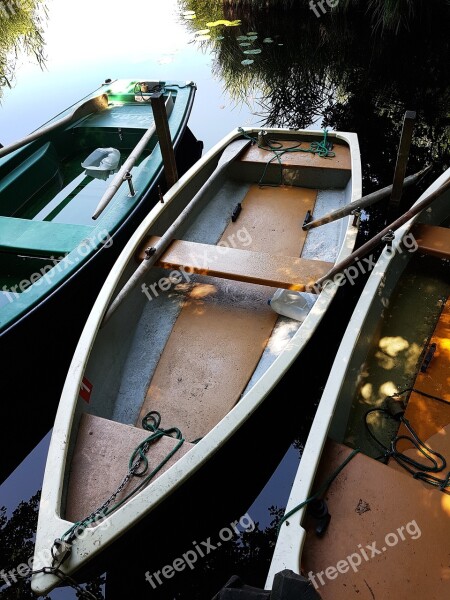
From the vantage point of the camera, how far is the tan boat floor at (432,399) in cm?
315

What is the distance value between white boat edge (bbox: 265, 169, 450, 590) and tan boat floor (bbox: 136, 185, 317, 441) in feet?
2.68

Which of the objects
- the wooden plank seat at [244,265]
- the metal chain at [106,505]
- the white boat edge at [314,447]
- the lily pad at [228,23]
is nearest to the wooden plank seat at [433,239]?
the white boat edge at [314,447]

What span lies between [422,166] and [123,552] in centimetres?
640

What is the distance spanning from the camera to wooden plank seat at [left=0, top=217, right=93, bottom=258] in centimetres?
441

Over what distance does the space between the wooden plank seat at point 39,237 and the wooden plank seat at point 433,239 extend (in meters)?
3.03

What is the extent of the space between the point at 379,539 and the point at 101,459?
1.66 metres

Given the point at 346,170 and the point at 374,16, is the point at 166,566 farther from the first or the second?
the point at 374,16

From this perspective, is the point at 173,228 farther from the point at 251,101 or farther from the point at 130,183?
the point at 251,101

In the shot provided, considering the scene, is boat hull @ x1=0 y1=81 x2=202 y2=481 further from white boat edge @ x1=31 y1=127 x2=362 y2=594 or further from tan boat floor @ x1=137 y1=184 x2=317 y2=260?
tan boat floor @ x1=137 y1=184 x2=317 y2=260

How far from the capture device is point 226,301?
13.7 feet

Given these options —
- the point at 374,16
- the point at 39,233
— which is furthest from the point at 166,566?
the point at 374,16

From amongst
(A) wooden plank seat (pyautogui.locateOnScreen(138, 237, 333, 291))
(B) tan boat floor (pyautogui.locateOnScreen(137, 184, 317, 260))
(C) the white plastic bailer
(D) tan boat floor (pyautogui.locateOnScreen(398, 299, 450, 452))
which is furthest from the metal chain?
(C) the white plastic bailer

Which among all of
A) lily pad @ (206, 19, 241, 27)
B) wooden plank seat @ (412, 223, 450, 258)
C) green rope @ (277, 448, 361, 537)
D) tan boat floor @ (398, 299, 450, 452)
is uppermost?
lily pad @ (206, 19, 241, 27)

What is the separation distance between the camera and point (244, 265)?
12.8 feet
